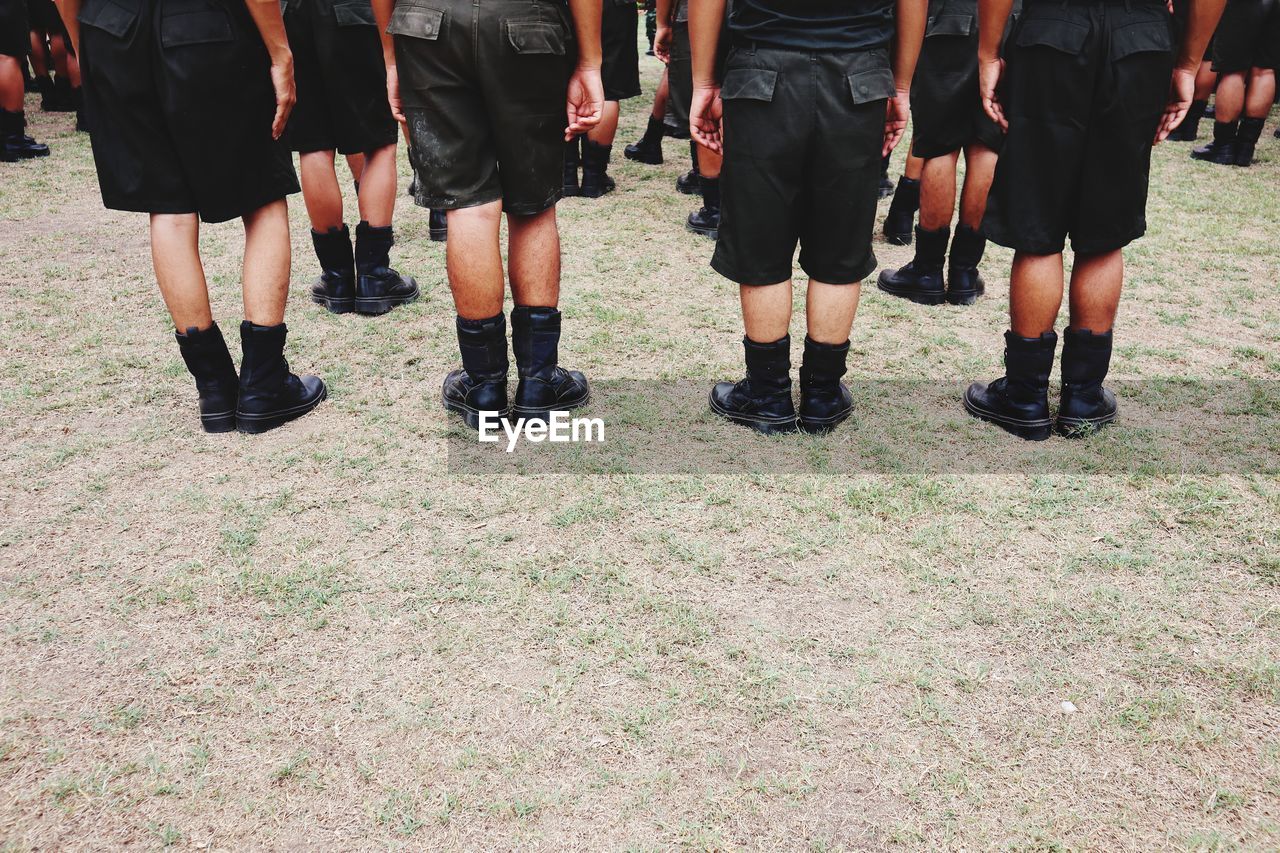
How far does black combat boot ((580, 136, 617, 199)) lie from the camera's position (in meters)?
6.57

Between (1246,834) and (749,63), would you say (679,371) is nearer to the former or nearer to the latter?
(749,63)

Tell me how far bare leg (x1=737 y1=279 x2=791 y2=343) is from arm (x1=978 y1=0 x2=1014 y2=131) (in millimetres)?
987

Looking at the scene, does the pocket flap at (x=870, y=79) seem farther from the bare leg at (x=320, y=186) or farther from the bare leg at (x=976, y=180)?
the bare leg at (x=320, y=186)

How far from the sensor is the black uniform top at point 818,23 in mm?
3021

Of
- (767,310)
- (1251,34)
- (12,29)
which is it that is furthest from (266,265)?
(1251,34)

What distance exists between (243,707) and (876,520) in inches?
77.7

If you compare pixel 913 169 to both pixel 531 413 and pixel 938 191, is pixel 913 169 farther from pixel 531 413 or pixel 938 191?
pixel 531 413

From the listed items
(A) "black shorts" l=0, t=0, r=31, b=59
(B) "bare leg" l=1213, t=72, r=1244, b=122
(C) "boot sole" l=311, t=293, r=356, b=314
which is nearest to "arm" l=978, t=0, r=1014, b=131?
(C) "boot sole" l=311, t=293, r=356, b=314

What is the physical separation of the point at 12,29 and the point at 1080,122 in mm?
8336

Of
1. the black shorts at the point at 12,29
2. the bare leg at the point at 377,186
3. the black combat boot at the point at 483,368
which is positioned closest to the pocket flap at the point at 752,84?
the black combat boot at the point at 483,368

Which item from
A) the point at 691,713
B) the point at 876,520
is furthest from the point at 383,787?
the point at 876,520

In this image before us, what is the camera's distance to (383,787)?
2062 millimetres

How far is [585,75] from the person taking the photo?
11.1ft

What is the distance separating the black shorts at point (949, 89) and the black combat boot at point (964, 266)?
1.46ft
